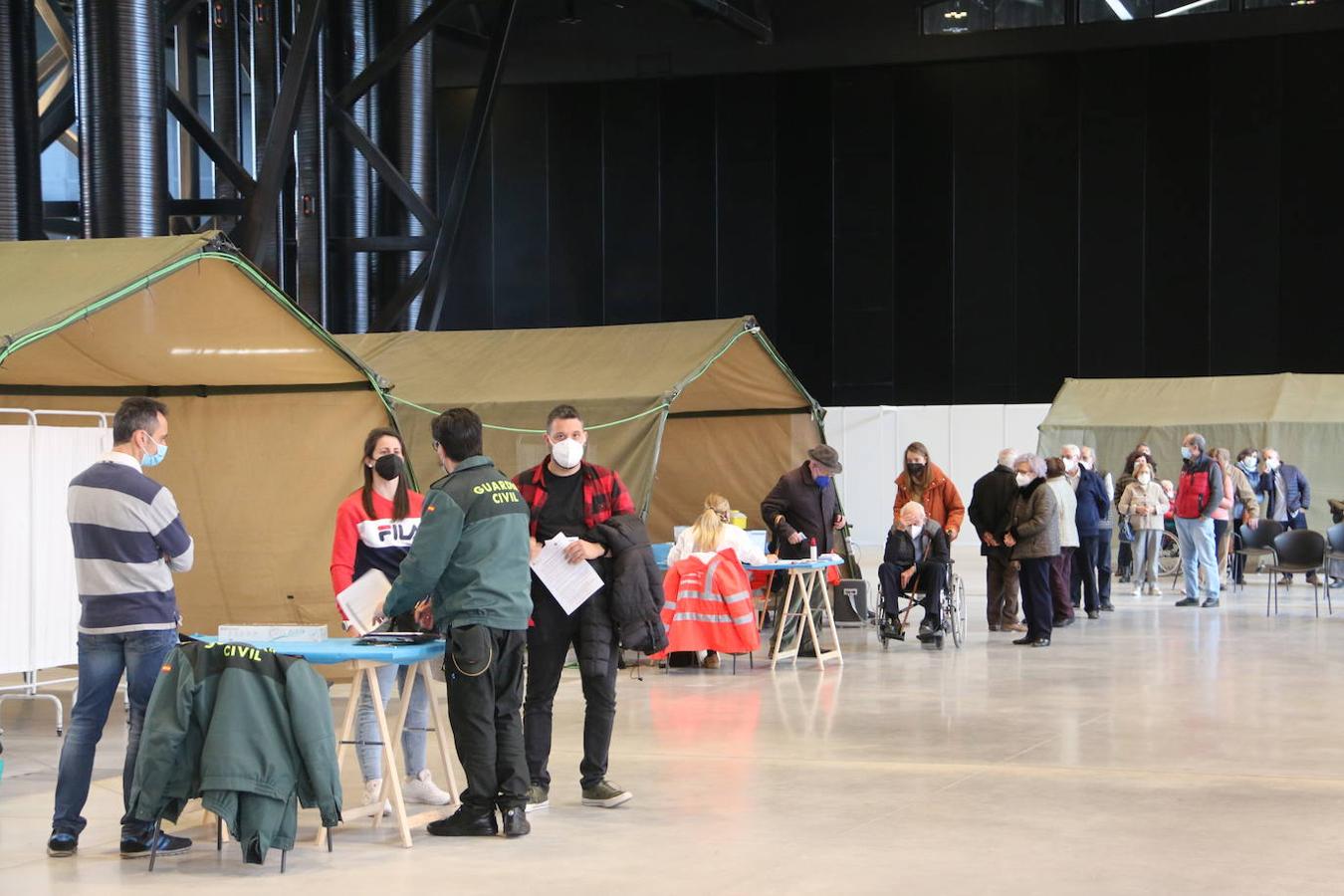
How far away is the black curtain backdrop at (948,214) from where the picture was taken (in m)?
21.6

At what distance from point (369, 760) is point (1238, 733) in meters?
4.07

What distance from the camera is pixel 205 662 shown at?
4801 millimetres

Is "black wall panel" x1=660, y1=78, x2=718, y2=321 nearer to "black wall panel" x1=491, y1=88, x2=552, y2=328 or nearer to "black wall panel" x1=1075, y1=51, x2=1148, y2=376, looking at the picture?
"black wall panel" x1=491, y1=88, x2=552, y2=328

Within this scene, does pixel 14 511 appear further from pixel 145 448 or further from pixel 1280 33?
pixel 1280 33

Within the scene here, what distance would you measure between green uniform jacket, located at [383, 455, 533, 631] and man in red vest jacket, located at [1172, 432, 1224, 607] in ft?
32.3

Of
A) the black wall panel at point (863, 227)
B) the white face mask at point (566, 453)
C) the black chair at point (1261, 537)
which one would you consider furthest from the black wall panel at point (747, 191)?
the white face mask at point (566, 453)

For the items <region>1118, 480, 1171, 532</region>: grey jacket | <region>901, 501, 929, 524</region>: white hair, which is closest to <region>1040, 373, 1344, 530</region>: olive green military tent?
<region>1118, 480, 1171, 532</region>: grey jacket

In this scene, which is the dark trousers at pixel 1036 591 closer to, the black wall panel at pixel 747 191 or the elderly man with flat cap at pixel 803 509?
the elderly man with flat cap at pixel 803 509

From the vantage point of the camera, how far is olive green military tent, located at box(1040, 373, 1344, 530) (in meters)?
17.5

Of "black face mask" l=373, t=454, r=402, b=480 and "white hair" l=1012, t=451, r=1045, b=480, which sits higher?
"black face mask" l=373, t=454, r=402, b=480

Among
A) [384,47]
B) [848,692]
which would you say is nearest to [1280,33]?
[384,47]

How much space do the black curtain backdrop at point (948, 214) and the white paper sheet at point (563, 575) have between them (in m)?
17.9

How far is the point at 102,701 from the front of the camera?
5012 millimetres

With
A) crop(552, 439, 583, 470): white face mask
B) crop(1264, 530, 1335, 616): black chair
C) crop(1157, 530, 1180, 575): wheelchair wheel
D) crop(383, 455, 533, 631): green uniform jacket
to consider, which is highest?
crop(552, 439, 583, 470): white face mask
